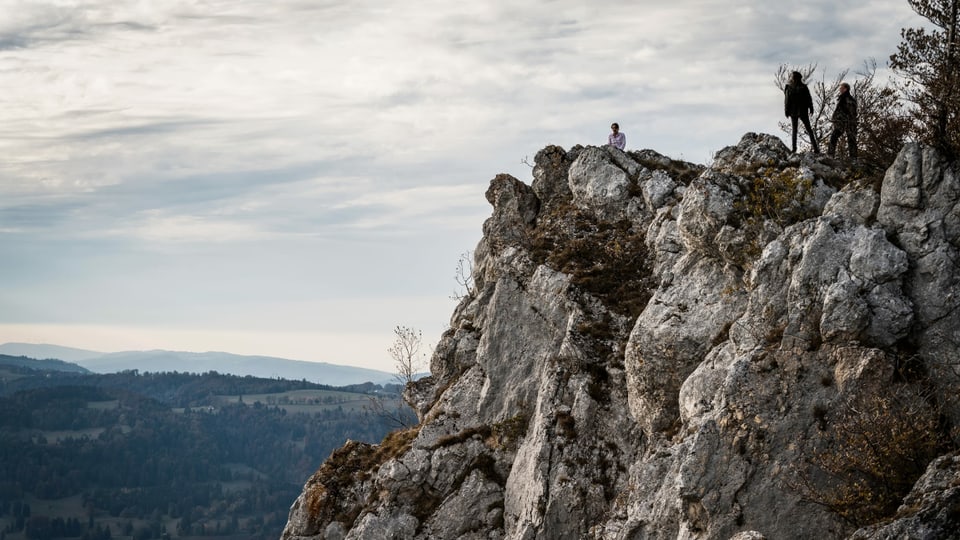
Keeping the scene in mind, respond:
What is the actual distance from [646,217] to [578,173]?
15.5 feet

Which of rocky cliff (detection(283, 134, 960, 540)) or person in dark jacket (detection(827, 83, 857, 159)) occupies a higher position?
person in dark jacket (detection(827, 83, 857, 159))

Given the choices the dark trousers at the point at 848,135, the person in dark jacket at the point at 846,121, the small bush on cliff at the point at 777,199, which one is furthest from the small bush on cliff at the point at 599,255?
the person in dark jacket at the point at 846,121

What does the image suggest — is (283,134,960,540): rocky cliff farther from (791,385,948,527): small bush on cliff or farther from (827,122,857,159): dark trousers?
(827,122,857,159): dark trousers

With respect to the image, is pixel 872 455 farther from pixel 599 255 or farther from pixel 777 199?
pixel 599 255

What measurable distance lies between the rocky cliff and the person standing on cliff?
1.48m

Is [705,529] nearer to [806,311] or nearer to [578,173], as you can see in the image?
[806,311]

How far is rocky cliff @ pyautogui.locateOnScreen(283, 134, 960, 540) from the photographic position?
2339 cm

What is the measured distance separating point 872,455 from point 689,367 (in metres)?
7.89

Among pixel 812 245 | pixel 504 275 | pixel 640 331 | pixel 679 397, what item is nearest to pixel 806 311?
pixel 812 245

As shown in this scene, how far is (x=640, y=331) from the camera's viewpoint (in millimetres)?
31125

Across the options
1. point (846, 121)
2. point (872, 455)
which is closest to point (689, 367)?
point (872, 455)

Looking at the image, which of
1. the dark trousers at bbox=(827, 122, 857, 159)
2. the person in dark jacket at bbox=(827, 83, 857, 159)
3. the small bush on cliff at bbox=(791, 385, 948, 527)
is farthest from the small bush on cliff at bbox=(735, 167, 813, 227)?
the small bush on cliff at bbox=(791, 385, 948, 527)

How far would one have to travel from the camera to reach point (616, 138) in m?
43.9

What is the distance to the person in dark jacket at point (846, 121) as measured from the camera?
32.8 meters
